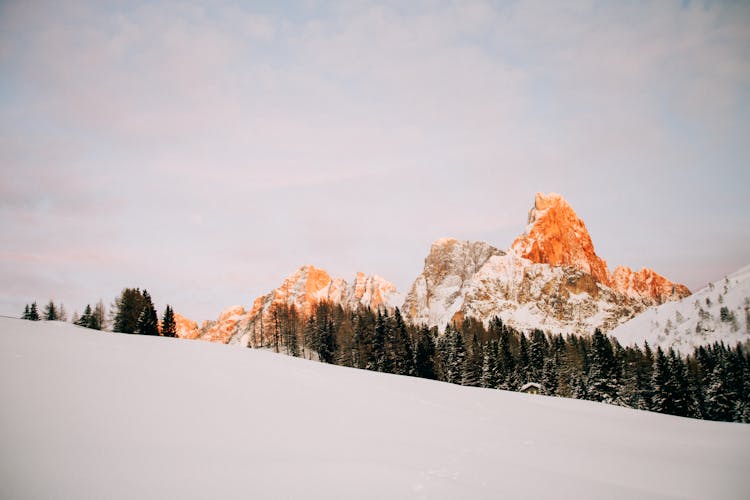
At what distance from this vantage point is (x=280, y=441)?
441 inches

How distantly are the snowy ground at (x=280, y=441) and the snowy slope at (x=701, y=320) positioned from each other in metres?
164

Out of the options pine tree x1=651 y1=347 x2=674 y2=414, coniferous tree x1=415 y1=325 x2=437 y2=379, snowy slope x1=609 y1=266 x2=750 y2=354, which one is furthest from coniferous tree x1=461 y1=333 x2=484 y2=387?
snowy slope x1=609 y1=266 x2=750 y2=354

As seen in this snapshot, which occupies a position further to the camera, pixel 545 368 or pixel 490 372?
pixel 545 368

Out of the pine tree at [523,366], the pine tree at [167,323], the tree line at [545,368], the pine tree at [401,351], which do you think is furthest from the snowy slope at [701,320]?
the pine tree at [167,323]

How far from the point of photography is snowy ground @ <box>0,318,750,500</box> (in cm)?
814

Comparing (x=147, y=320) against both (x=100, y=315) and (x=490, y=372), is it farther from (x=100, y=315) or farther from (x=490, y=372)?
(x=490, y=372)

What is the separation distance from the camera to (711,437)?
20234 mm

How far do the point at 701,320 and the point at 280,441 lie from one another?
7745 inches

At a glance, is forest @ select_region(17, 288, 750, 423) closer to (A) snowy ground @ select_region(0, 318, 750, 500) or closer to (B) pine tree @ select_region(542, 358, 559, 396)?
(B) pine tree @ select_region(542, 358, 559, 396)

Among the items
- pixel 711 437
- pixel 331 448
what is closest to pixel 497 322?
pixel 711 437

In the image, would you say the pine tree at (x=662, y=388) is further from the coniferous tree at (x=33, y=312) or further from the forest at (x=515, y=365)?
the coniferous tree at (x=33, y=312)

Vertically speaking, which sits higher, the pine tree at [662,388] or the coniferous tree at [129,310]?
the coniferous tree at [129,310]

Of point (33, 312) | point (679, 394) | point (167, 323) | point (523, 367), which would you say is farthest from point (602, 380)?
point (33, 312)

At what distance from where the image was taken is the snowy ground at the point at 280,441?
26.7 ft
